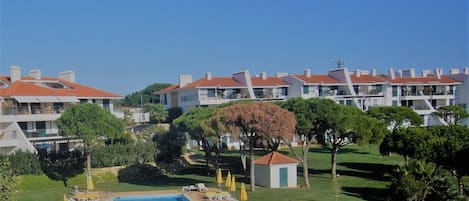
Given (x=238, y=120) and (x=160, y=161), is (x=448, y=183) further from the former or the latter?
(x=160, y=161)

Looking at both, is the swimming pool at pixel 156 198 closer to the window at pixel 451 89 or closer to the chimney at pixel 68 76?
the chimney at pixel 68 76

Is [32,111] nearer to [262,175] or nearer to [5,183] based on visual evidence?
[262,175]

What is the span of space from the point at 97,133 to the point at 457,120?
40.9 m

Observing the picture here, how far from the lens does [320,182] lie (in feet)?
114

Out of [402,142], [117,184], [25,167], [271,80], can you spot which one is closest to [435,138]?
[402,142]

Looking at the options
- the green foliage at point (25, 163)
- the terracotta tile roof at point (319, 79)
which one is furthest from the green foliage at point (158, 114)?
the green foliage at point (25, 163)

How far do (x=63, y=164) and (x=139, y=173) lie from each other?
5763mm

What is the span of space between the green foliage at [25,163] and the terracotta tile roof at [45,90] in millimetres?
9626

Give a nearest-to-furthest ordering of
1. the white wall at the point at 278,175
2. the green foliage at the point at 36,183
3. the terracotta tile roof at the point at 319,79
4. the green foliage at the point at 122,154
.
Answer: the white wall at the point at 278,175 → the green foliage at the point at 36,183 → the green foliage at the point at 122,154 → the terracotta tile roof at the point at 319,79

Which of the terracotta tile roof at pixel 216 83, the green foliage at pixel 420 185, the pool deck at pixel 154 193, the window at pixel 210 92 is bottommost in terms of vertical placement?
the pool deck at pixel 154 193

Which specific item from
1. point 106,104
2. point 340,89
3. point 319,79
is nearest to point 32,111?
point 106,104

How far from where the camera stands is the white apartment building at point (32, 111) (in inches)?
1644

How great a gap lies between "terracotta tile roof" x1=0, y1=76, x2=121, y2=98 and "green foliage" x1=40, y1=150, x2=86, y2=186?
329 inches

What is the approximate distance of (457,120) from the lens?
Result: 57.4 m
